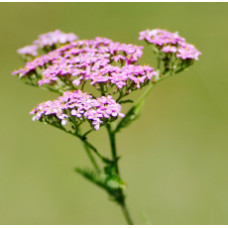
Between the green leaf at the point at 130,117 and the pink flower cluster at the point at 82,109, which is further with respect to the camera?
the green leaf at the point at 130,117

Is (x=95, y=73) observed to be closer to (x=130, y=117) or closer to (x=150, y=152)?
(x=130, y=117)

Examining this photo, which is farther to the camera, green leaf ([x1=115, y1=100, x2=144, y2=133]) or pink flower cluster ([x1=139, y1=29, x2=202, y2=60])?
pink flower cluster ([x1=139, y1=29, x2=202, y2=60])

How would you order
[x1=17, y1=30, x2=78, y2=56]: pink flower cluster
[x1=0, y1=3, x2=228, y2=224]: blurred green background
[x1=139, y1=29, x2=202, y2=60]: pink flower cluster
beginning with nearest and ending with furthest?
[x1=139, y1=29, x2=202, y2=60]: pink flower cluster, [x1=17, y1=30, x2=78, y2=56]: pink flower cluster, [x1=0, y1=3, x2=228, y2=224]: blurred green background

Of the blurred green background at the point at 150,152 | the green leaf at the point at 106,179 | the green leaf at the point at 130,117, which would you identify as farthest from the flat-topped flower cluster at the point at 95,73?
the blurred green background at the point at 150,152

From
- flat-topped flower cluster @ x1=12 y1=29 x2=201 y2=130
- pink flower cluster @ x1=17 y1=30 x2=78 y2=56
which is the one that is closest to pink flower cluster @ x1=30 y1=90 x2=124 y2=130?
flat-topped flower cluster @ x1=12 y1=29 x2=201 y2=130

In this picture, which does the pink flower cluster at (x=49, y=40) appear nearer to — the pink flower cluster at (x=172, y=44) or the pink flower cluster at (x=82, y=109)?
the pink flower cluster at (x=172, y=44)

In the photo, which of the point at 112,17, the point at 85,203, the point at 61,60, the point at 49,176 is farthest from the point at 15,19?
the point at 61,60

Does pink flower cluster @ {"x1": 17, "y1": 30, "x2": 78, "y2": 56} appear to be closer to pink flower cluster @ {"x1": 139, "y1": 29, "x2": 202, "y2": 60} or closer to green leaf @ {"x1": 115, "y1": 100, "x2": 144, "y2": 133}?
pink flower cluster @ {"x1": 139, "y1": 29, "x2": 202, "y2": 60}

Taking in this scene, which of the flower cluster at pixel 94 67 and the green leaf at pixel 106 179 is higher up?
the flower cluster at pixel 94 67

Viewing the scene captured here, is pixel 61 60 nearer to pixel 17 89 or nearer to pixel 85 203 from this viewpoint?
pixel 85 203
